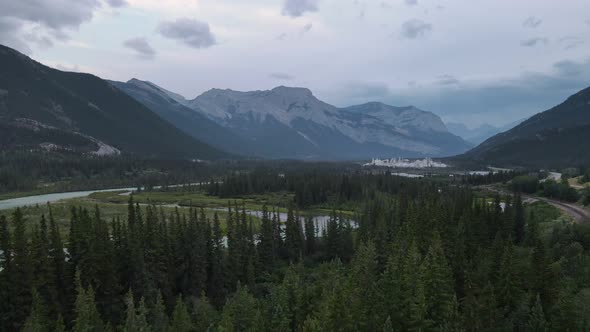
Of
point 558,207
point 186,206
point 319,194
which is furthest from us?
point 319,194

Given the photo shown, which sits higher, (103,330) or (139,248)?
(139,248)

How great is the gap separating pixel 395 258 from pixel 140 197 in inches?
5912

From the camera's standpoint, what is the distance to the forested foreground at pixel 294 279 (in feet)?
165

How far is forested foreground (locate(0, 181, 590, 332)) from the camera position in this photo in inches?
1981

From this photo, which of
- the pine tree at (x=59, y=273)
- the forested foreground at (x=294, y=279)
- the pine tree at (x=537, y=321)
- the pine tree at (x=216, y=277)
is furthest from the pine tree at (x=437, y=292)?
the pine tree at (x=59, y=273)

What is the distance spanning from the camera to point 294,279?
62.2 m

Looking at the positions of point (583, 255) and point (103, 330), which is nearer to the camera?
point (103, 330)

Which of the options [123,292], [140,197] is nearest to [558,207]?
[123,292]

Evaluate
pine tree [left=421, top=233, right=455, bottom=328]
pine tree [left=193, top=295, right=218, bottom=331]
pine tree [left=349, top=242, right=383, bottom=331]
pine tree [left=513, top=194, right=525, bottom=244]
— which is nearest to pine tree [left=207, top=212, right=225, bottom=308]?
pine tree [left=193, top=295, right=218, bottom=331]

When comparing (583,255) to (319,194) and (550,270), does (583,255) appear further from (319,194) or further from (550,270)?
(319,194)

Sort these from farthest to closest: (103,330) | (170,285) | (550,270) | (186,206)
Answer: (186,206)
(170,285)
(550,270)
(103,330)

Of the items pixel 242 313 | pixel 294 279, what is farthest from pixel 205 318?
pixel 294 279

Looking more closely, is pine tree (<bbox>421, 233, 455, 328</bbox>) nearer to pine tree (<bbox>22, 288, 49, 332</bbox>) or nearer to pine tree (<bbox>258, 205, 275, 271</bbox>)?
pine tree (<bbox>258, 205, 275, 271</bbox>)

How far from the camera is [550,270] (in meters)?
60.5
